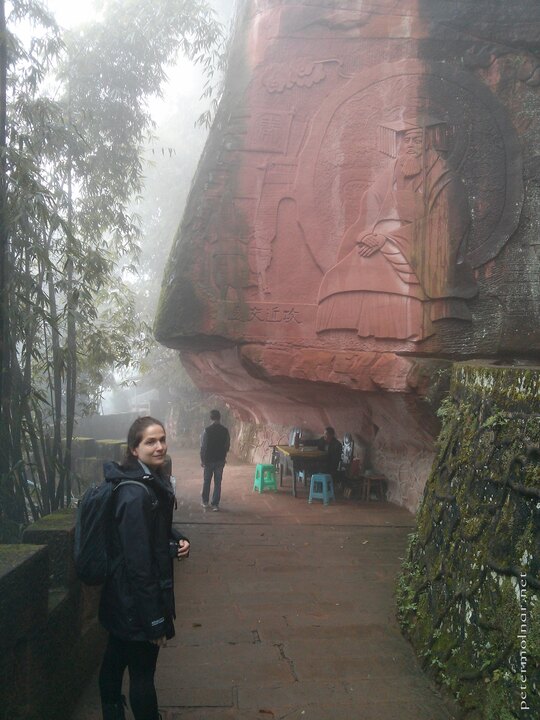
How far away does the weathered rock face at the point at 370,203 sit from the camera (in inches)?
252

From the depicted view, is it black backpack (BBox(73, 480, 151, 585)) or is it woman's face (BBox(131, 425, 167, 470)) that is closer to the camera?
black backpack (BBox(73, 480, 151, 585))

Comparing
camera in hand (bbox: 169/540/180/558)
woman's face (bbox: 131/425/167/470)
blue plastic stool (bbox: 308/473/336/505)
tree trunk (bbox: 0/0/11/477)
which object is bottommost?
blue plastic stool (bbox: 308/473/336/505)

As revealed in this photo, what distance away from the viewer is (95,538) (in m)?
2.20

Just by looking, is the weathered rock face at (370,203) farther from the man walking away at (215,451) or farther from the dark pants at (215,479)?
the dark pants at (215,479)

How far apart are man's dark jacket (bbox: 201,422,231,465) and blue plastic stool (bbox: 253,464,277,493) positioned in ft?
4.81

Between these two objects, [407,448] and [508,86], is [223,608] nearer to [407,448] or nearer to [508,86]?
[407,448]

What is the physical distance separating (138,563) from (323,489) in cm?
593

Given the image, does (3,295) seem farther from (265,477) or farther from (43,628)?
(265,477)

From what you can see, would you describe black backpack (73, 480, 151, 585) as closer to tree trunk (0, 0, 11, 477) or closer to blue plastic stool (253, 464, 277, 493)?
tree trunk (0, 0, 11, 477)

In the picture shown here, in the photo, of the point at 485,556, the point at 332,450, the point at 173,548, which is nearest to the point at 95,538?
the point at 173,548

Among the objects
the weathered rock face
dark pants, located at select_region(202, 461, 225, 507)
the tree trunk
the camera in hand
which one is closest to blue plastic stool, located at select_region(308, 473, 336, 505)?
dark pants, located at select_region(202, 461, 225, 507)

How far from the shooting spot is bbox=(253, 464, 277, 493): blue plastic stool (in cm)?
888

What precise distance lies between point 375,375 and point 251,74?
3665 millimetres

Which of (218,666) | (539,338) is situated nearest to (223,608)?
(218,666)
